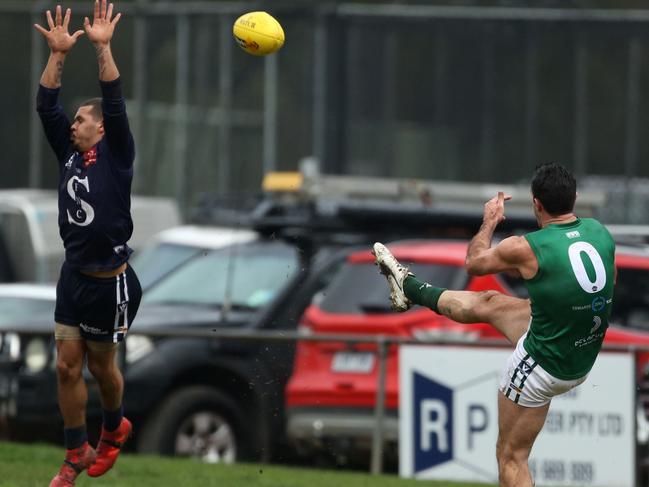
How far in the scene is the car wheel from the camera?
1482 cm

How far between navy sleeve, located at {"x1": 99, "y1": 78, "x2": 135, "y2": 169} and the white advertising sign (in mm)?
4556

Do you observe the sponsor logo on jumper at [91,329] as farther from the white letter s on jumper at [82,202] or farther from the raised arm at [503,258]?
the raised arm at [503,258]

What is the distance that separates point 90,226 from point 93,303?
46 cm

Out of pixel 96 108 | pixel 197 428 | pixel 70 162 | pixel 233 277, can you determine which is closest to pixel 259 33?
pixel 96 108

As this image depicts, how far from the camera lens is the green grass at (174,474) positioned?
12070mm

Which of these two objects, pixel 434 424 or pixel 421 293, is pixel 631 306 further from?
pixel 421 293

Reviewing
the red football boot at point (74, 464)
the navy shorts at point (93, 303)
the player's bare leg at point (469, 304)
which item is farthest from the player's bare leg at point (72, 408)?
the player's bare leg at point (469, 304)

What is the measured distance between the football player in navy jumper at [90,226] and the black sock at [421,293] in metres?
1.53

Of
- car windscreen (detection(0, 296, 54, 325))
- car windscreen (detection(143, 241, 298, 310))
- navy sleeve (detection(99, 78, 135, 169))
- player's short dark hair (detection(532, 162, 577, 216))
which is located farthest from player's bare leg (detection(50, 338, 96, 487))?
car windscreen (detection(0, 296, 54, 325))

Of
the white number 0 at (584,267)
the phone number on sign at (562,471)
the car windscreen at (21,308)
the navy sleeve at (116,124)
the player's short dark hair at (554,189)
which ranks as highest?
the navy sleeve at (116,124)

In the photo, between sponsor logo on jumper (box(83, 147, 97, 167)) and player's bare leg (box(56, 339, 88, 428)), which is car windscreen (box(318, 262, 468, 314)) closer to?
player's bare leg (box(56, 339, 88, 428))

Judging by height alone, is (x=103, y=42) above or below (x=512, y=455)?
above

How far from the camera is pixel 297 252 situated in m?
16.4

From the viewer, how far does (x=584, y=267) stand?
9.75 metres
